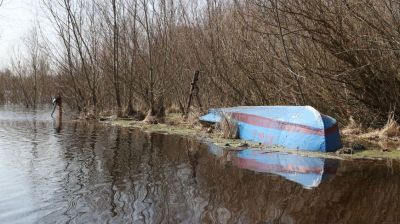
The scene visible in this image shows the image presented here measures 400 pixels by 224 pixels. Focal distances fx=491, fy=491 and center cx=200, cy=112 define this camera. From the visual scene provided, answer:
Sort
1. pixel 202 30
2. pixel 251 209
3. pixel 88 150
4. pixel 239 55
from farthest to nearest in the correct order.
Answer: pixel 202 30 < pixel 239 55 < pixel 88 150 < pixel 251 209

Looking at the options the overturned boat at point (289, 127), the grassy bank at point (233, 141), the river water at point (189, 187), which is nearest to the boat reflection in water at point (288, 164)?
the river water at point (189, 187)

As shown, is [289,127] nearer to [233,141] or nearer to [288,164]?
[233,141]

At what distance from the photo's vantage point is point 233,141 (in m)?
12.6

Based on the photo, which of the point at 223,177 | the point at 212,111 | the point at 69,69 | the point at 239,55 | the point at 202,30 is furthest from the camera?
the point at 69,69

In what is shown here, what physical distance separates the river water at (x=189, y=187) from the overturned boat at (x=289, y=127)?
2.87 ft

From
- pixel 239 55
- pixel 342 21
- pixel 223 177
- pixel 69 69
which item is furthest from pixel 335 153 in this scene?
pixel 69 69

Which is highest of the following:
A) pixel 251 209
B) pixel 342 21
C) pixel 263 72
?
pixel 342 21

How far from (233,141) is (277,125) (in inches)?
59.5

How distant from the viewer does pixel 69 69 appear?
1085 inches

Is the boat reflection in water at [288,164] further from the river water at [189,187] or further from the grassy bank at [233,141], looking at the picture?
the grassy bank at [233,141]

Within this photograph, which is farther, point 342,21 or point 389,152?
point 342,21

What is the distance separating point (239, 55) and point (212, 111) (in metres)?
2.70

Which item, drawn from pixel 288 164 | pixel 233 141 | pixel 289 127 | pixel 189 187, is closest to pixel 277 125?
pixel 289 127

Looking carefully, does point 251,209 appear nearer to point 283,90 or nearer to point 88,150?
point 88,150
